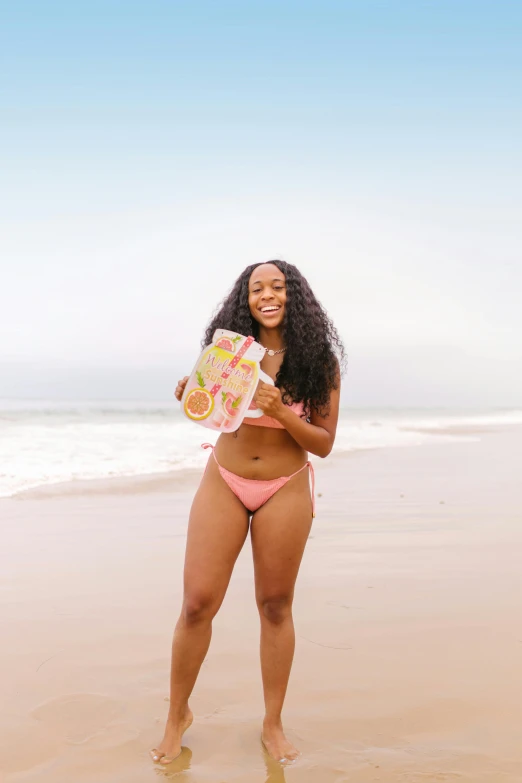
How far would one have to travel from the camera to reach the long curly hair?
3107 mm

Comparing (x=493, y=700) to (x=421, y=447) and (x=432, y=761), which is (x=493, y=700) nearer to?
(x=432, y=761)

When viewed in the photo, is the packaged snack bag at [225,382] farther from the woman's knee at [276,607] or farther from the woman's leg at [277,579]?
the woman's knee at [276,607]

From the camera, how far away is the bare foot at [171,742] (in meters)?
2.84

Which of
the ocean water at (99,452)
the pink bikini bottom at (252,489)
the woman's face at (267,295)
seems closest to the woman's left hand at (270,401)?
the pink bikini bottom at (252,489)

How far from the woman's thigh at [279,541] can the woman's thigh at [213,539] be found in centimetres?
9

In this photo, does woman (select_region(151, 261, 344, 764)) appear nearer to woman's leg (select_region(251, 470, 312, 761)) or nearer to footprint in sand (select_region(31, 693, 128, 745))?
woman's leg (select_region(251, 470, 312, 761))

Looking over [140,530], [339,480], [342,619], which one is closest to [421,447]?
[339,480]

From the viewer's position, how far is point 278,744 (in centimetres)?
291

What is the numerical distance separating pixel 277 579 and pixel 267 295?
124 centimetres

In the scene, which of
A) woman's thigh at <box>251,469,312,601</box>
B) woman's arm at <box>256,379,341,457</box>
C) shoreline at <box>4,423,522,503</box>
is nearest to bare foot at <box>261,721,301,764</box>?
woman's thigh at <box>251,469,312,601</box>

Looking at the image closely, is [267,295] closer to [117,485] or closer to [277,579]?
[277,579]

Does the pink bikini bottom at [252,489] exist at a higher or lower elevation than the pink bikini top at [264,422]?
lower

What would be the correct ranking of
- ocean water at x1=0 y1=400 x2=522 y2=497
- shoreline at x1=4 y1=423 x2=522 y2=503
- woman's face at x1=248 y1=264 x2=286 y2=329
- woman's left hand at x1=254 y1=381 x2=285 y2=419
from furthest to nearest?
ocean water at x1=0 y1=400 x2=522 y2=497 → shoreline at x1=4 y1=423 x2=522 y2=503 → woman's face at x1=248 y1=264 x2=286 y2=329 → woman's left hand at x1=254 y1=381 x2=285 y2=419

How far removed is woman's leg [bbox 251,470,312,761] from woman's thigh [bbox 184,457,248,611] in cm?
Answer: 10
